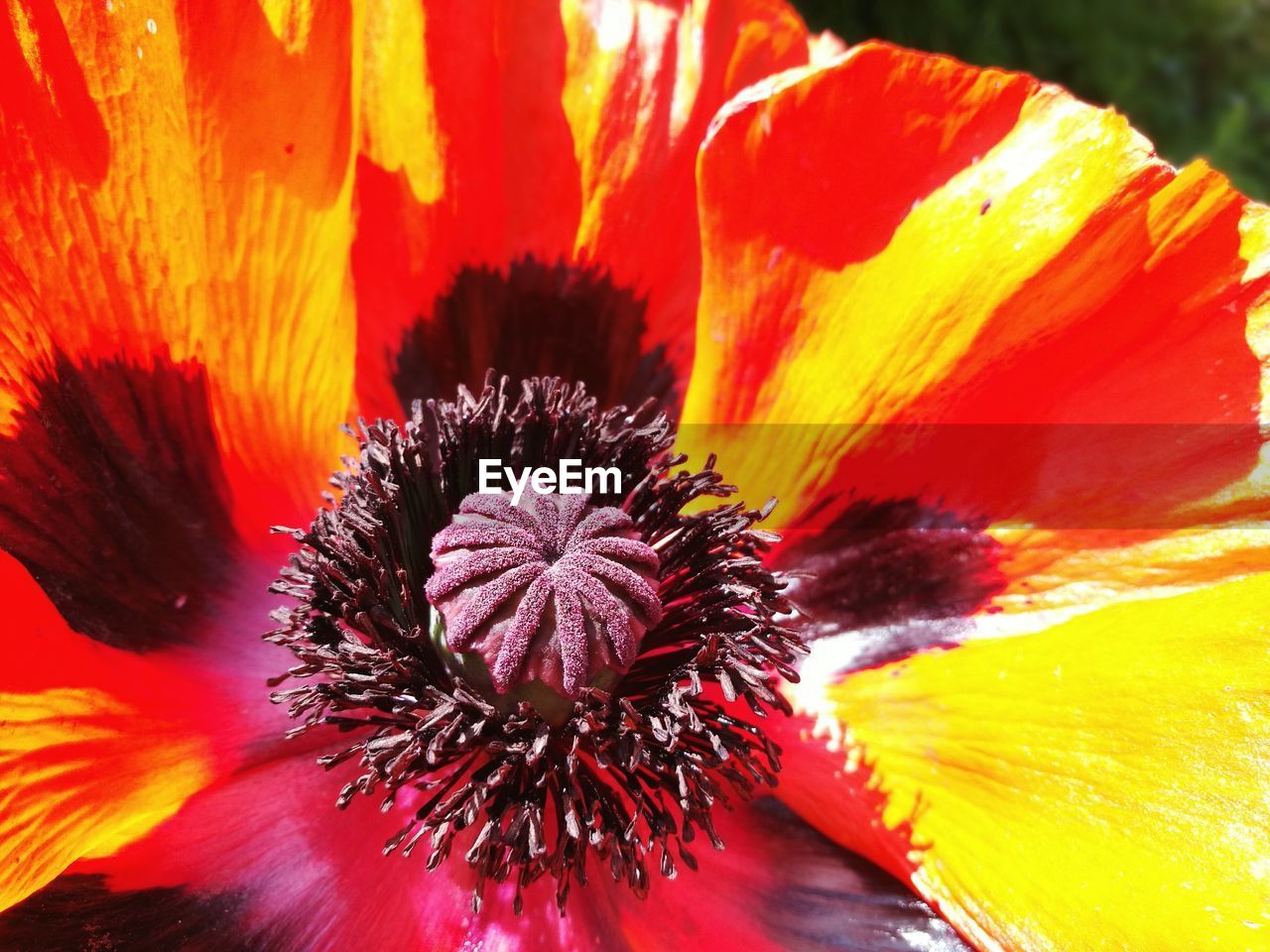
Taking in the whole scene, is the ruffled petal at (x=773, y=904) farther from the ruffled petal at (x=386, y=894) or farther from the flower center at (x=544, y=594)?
the flower center at (x=544, y=594)

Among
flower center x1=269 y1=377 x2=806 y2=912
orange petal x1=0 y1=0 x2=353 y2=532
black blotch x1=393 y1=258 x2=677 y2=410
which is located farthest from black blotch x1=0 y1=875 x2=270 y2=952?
black blotch x1=393 y1=258 x2=677 y2=410

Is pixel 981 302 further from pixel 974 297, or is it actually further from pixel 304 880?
pixel 304 880

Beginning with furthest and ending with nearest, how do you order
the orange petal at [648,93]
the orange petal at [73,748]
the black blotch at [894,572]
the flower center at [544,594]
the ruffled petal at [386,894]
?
the orange petal at [648,93] < the black blotch at [894,572] < the flower center at [544,594] < the ruffled petal at [386,894] < the orange petal at [73,748]

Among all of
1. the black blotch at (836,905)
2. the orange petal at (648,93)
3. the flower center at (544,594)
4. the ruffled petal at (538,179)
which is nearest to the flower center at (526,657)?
the flower center at (544,594)

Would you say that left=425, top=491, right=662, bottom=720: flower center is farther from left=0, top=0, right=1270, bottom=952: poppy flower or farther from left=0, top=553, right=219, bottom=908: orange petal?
left=0, top=553, right=219, bottom=908: orange petal

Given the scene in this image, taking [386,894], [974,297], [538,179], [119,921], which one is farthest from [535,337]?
[119,921]

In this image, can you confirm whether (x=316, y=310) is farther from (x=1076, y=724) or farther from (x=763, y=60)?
(x=1076, y=724)
